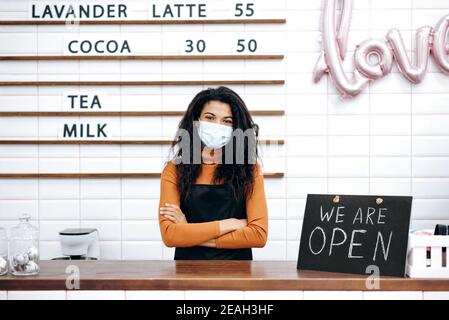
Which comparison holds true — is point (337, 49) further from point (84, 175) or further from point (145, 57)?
point (84, 175)

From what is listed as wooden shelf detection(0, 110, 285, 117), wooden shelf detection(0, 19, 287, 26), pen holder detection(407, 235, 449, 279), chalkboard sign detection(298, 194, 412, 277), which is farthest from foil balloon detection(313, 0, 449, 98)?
pen holder detection(407, 235, 449, 279)

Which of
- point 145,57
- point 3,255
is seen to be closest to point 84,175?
point 145,57

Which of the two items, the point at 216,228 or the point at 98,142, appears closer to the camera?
the point at 216,228

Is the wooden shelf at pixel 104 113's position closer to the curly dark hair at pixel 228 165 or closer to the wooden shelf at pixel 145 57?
the wooden shelf at pixel 145 57

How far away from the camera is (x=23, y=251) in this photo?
1.85 metres

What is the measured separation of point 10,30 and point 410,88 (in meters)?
2.68

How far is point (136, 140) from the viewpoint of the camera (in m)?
3.58

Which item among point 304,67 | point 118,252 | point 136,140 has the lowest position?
point 118,252

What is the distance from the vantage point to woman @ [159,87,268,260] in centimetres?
233

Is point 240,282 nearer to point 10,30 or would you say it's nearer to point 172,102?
point 172,102

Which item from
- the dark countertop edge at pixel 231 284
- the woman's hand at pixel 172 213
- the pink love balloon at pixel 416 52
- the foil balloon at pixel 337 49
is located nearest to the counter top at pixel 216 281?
the dark countertop edge at pixel 231 284

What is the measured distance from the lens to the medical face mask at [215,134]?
94.0 inches

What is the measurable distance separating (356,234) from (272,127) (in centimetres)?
183
